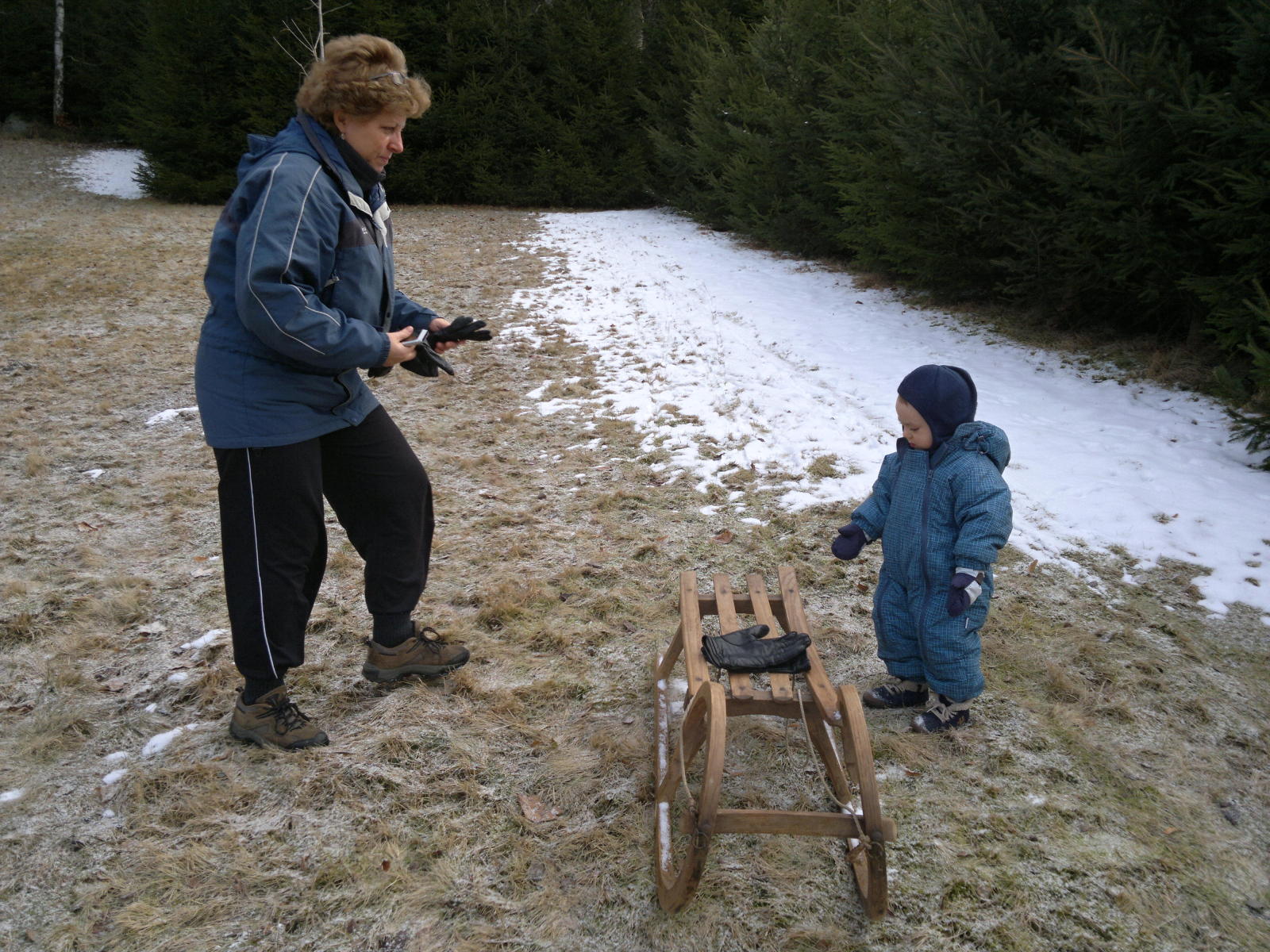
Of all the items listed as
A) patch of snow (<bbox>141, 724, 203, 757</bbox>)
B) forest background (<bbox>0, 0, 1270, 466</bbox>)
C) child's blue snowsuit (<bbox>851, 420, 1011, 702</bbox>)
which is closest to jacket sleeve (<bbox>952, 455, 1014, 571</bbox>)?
child's blue snowsuit (<bbox>851, 420, 1011, 702</bbox>)

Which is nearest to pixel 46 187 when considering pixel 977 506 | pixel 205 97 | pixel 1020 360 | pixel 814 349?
pixel 205 97

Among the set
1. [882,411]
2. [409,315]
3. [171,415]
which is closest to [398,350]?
[409,315]

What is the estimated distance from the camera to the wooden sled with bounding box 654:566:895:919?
2064 mm

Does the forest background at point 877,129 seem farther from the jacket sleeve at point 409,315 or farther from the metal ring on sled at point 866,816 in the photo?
the jacket sleeve at point 409,315

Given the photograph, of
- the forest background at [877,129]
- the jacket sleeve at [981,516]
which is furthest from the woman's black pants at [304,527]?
the forest background at [877,129]

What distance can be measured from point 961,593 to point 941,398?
64 centimetres

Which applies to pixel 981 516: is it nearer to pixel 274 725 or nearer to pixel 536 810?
pixel 536 810

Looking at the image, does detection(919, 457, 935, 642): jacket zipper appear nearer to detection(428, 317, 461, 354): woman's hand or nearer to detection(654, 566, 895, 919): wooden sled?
detection(654, 566, 895, 919): wooden sled

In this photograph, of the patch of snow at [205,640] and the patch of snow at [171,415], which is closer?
the patch of snow at [205,640]

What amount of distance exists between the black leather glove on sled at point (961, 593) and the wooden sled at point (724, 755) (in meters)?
0.45

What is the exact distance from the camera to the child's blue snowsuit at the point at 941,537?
105 inches

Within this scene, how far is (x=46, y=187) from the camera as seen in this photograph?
18.8 metres

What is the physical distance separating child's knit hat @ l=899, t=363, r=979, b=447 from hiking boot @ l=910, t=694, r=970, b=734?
0.92m

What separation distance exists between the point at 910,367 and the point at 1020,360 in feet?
3.39
